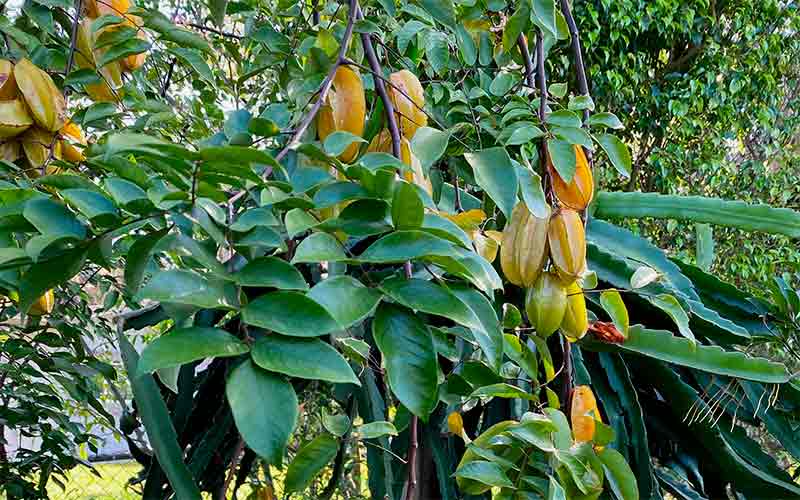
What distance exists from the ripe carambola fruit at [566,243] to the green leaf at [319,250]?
0.22 meters

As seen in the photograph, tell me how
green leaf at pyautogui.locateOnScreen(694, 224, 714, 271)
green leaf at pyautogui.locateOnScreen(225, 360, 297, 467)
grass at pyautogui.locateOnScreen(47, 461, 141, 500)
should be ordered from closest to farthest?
green leaf at pyautogui.locateOnScreen(225, 360, 297, 467)
green leaf at pyautogui.locateOnScreen(694, 224, 714, 271)
grass at pyautogui.locateOnScreen(47, 461, 141, 500)

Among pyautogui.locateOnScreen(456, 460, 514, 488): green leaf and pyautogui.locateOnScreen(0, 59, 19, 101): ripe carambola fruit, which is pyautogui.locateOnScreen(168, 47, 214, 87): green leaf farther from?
pyautogui.locateOnScreen(456, 460, 514, 488): green leaf

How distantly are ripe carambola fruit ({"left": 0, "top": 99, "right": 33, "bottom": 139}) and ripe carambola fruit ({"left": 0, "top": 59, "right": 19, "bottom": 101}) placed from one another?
0.01 meters

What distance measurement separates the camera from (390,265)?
0.70m

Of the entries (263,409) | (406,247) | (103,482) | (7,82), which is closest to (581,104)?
(406,247)

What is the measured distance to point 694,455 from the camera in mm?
807

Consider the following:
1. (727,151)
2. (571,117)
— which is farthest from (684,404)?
(727,151)

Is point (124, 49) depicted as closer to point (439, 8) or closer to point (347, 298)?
Result: point (439, 8)

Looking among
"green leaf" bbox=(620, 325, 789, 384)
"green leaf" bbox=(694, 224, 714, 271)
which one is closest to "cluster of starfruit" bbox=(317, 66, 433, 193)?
"green leaf" bbox=(620, 325, 789, 384)

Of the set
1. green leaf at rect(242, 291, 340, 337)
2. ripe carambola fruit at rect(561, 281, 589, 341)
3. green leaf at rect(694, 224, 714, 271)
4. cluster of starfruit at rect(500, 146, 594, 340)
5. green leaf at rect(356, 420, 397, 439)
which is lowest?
green leaf at rect(694, 224, 714, 271)

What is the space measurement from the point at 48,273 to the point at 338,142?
18 cm

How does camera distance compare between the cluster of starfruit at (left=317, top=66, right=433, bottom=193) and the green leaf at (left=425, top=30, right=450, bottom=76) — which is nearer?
the cluster of starfruit at (left=317, top=66, right=433, bottom=193)

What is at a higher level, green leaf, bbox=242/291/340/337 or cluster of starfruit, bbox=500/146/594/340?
green leaf, bbox=242/291/340/337

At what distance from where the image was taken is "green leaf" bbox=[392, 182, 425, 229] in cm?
36
